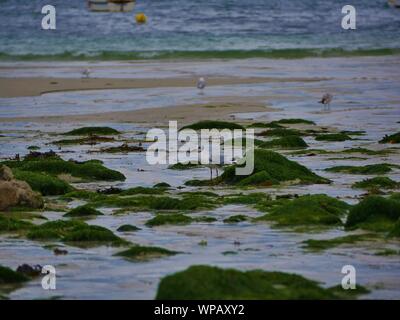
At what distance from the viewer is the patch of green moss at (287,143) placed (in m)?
23.8

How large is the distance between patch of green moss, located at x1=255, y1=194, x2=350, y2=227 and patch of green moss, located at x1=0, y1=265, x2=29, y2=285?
4.02 meters

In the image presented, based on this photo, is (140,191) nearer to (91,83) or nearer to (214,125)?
(214,125)

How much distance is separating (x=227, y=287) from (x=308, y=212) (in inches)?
187

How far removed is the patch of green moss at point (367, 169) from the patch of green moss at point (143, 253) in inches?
285

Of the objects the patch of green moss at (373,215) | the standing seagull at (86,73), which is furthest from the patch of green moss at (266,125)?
the standing seagull at (86,73)

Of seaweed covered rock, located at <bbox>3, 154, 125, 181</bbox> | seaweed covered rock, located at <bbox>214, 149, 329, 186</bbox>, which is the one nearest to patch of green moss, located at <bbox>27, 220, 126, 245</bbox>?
seaweed covered rock, located at <bbox>214, 149, 329, 186</bbox>

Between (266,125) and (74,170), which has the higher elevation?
(74,170)

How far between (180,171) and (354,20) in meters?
57.4

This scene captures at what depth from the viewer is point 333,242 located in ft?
44.0

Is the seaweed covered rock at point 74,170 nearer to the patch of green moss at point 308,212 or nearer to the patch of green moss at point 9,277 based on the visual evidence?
the patch of green moss at point 308,212

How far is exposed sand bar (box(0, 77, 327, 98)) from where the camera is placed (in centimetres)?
4169

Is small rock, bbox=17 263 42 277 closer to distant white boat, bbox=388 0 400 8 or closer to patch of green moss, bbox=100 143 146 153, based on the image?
patch of green moss, bbox=100 143 146 153

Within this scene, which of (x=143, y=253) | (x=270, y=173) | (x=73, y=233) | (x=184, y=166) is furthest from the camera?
(x=184, y=166)

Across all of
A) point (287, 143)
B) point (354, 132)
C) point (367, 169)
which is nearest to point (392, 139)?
point (287, 143)
